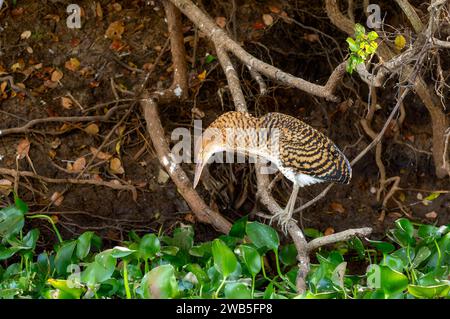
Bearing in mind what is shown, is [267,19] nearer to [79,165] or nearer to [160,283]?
[79,165]

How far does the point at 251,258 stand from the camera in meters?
3.51

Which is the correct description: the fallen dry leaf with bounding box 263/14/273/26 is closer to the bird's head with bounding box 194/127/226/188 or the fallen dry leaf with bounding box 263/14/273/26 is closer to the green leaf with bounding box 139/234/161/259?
the bird's head with bounding box 194/127/226/188

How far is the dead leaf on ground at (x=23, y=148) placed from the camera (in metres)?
4.91

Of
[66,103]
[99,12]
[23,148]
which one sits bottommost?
[23,148]

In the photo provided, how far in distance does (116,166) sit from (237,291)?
6.59 ft

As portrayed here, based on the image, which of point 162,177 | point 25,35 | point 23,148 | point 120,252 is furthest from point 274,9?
point 120,252

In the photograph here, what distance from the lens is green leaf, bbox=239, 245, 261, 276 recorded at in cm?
350

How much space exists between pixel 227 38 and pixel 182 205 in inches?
49.4

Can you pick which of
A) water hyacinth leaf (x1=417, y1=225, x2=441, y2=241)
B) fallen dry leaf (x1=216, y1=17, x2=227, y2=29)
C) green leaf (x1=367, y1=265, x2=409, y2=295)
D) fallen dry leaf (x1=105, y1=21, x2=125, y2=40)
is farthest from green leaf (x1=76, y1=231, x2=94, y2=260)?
fallen dry leaf (x1=216, y1=17, x2=227, y2=29)

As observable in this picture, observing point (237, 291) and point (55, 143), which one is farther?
point (55, 143)

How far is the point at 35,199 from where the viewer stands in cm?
484

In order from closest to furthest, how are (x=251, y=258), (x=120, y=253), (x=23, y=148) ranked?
(x=120, y=253), (x=251, y=258), (x=23, y=148)

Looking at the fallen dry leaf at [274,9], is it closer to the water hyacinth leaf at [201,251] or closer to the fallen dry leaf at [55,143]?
the fallen dry leaf at [55,143]
